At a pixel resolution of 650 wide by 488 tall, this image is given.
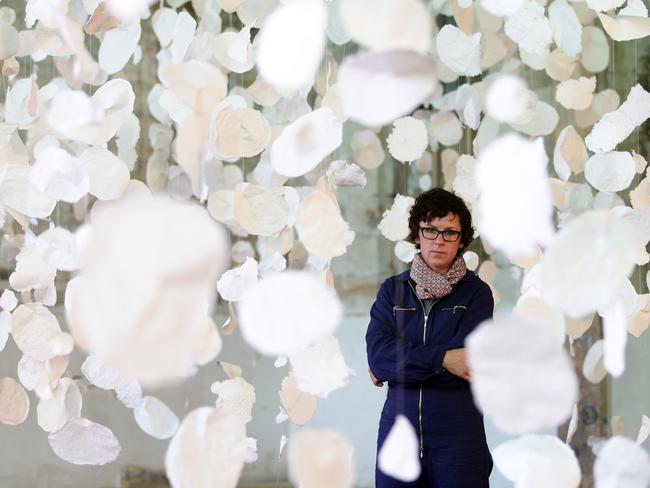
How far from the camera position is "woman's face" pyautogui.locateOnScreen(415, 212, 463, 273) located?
155 cm


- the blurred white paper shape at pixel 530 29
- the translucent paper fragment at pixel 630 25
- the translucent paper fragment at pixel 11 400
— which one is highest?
the blurred white paper shape at pixel 530 29

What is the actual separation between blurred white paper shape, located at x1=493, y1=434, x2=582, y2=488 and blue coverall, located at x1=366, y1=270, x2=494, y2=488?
0.55 m

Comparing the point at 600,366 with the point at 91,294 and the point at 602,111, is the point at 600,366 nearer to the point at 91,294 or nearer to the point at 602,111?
the point at 602,111

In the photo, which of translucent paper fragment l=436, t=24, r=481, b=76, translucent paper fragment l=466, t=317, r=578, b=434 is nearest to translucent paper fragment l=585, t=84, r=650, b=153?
translucent paper fragment l=436, t=24, r=481, b=76

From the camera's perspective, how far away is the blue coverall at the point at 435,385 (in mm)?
1491

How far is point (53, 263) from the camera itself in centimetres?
154

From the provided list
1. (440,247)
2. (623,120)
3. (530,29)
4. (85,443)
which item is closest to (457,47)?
(530,29)

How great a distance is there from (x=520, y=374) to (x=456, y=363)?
2.61ft

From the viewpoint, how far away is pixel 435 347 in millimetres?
1467

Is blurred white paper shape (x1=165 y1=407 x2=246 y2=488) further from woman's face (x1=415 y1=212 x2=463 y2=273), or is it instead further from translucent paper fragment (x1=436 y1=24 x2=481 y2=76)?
translucent paper fragment (x1=436 y1=24 x2=481 y2=76)

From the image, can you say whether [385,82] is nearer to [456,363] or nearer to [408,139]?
[456,363]

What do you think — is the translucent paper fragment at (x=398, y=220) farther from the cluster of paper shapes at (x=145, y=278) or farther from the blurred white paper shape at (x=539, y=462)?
the cluster of paper shapes at (x=145, y=278)

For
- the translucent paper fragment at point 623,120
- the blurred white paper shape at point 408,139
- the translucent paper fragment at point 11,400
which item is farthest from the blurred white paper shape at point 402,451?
the blurred white paper shape at point 408,139

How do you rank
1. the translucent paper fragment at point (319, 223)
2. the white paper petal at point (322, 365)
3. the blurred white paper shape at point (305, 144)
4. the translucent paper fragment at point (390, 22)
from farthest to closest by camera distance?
the white paper petal at point (322, 365)
the translucent paper fragment at point (319, 223)
the blurred white paper shape at point (305, 144)
the translucent paper fragment at point (390, 22)
